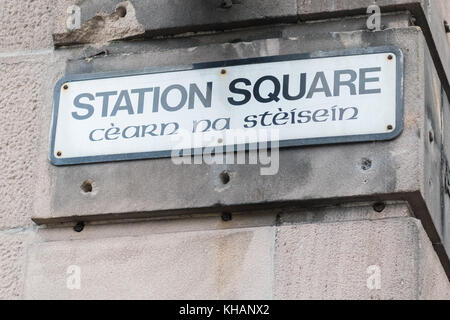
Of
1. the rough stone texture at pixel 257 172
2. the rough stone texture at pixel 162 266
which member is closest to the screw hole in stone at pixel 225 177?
the rough stone texture at pixel 257 172

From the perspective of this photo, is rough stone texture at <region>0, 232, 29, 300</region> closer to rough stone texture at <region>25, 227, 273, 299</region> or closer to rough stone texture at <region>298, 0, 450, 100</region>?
rough stone texture at <region>25, 227, 273, 299</region>

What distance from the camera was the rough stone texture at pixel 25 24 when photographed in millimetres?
3711

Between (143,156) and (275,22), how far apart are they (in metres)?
0.45

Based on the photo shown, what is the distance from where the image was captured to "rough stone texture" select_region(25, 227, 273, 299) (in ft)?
10.7

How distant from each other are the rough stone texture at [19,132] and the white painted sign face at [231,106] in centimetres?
10

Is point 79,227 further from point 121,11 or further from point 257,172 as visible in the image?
point 121,11

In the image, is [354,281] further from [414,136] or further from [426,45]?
[426,45]

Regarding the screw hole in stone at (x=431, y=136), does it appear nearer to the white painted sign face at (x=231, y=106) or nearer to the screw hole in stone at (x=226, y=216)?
the white painted sign face at (x=231, y=106)

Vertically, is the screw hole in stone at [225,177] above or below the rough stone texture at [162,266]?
above

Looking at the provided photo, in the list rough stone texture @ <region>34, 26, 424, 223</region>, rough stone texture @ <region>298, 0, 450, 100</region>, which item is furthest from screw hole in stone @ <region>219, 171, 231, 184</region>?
rough stone texture @ <region>298, 0, 450, 100</region>

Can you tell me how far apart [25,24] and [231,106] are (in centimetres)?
66

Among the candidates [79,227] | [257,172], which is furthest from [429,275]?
[79,227]

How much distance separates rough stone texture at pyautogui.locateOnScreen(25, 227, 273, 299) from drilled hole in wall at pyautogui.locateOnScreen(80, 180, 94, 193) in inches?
4.7
